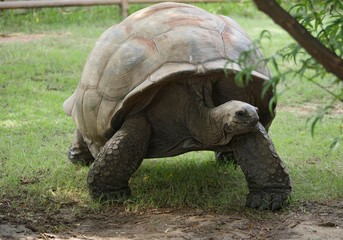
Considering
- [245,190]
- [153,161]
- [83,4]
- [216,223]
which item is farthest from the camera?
[83,4]

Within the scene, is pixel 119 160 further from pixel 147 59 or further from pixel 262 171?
pixel 262 171

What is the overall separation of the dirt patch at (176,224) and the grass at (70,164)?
135 mm

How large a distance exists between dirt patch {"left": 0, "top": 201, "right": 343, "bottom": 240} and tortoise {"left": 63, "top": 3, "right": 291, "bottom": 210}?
174 millimetres

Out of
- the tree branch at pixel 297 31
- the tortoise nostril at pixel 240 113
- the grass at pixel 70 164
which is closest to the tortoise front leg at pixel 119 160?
the grass at pixel 70 164

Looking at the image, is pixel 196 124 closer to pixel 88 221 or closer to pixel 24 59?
pixel 88 221

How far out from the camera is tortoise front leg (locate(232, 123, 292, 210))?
4156 mm

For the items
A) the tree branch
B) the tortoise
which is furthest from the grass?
the tree branch

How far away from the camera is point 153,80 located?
4.09 metres

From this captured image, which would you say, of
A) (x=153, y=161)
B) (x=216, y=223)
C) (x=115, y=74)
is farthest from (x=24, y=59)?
(x=216, y=223)

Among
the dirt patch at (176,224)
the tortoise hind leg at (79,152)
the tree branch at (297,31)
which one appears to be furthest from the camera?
the tortoise hind leg at (79,152)

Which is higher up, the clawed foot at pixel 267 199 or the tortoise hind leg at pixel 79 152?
the clawed foot at pixel 267 199

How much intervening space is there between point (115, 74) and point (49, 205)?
0.82 m

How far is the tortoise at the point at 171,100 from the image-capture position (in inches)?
163

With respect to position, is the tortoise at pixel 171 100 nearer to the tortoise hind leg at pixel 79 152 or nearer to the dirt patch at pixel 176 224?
the dirt patch at pixel 176 224
